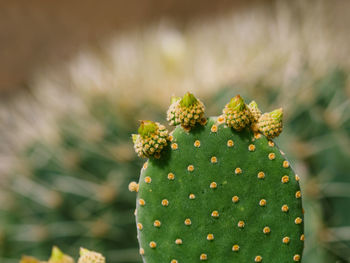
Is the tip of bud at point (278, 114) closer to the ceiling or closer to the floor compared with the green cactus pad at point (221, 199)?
closer to the ceiling

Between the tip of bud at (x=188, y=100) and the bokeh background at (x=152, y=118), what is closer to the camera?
the tip of bud at (x=188, y=100)

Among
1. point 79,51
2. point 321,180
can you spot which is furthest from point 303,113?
point 79,51

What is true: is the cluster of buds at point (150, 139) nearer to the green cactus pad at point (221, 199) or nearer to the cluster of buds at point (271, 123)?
the green cactus pad at point (221, 199)

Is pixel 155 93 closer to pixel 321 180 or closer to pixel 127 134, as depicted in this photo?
pixel 127 134

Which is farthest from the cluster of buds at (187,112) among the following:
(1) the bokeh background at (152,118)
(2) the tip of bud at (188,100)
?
(1) the bokeh background at (152,118)

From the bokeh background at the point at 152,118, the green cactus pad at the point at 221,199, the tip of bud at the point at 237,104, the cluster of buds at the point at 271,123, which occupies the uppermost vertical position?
the bokeh background at the point at 152,118

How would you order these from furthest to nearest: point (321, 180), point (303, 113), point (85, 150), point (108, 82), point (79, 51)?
point (79, 51), point (108, 82), point (85, 150), point (303, 113), point (321, 180)
